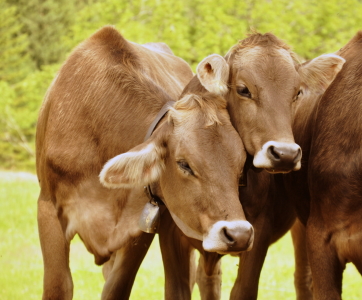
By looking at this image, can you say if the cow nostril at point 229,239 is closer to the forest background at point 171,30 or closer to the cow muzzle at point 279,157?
the cow muzzle at point 279,157

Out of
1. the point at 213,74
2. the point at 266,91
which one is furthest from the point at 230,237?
the point at 213,74

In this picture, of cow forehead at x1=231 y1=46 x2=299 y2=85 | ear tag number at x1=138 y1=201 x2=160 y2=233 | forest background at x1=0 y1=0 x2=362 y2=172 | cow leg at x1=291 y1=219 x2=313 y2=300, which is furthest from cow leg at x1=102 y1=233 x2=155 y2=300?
forest background at x1=0 y1=0 x2=362 y2=172

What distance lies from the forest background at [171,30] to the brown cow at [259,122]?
13.9 meters

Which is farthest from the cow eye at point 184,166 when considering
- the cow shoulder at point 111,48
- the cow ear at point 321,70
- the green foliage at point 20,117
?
the green foliage at point 20,117

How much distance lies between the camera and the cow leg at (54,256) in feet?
16.3

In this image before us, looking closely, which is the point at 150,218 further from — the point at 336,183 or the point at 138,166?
the point at 336,183

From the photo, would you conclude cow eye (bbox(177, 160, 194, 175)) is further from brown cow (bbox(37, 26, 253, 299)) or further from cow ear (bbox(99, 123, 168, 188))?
cow ear (bbox(99, 123, 168, 188))

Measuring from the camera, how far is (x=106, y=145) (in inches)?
193

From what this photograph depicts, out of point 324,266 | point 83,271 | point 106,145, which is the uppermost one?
point 106,145

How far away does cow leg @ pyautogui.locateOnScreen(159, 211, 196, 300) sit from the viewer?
207 inches

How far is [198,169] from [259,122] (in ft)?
1.81

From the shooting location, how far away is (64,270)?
5.02m

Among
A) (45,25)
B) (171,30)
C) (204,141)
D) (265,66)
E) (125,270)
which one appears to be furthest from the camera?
(45,25)

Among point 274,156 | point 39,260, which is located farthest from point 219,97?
point 39,260
